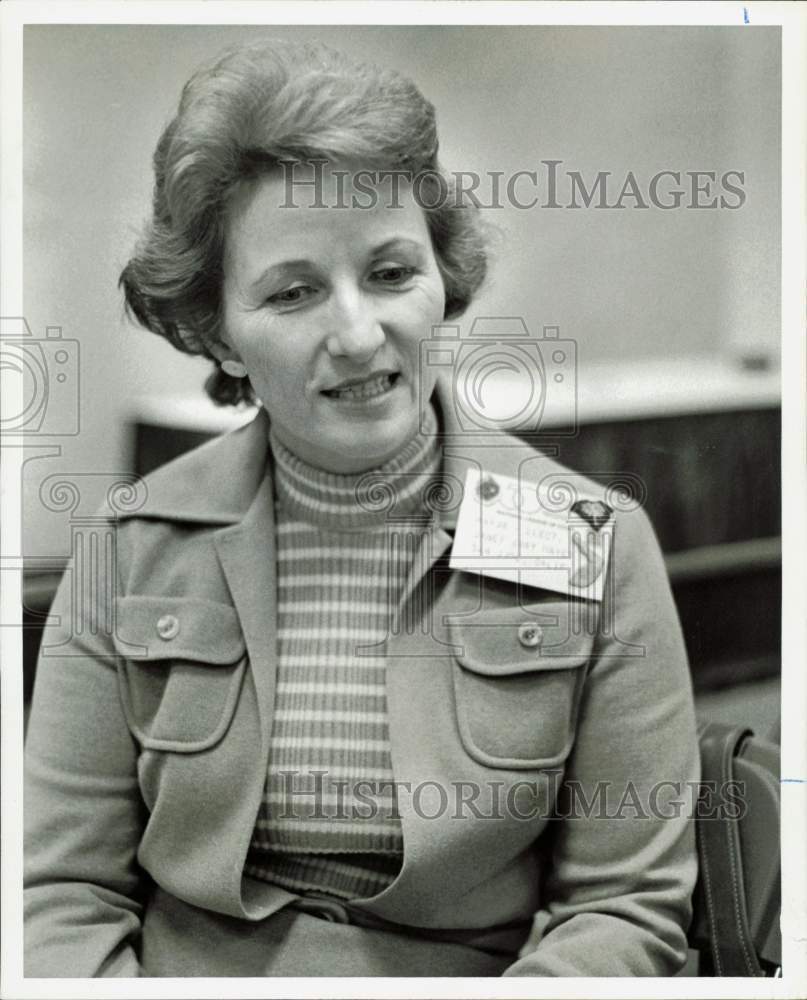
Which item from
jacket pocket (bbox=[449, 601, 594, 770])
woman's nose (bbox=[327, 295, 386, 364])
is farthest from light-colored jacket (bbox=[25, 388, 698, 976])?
woman's nose (bbox=[327, 295, 386, 364])

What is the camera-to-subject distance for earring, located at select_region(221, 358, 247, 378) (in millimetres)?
1101

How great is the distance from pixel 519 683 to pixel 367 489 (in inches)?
9.5

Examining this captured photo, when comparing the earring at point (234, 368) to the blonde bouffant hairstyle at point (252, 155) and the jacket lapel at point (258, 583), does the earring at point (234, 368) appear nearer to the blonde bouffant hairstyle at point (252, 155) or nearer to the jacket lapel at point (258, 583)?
the blonde bouffant hairstyle at point (252, 155)

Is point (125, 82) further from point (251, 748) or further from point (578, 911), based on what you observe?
point (578, 911)

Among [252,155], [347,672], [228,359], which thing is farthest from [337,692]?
[252,155]

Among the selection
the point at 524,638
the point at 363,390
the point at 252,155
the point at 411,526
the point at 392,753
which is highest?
the point at 252,155

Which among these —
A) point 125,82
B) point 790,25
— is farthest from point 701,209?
point 125,82

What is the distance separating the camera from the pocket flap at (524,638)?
1097mm

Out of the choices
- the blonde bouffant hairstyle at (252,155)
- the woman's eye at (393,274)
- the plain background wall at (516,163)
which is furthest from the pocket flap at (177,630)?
the woman's eye at (393,274)

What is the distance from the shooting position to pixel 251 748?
Result: 42.7 inches

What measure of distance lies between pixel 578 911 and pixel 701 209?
71 centimetres

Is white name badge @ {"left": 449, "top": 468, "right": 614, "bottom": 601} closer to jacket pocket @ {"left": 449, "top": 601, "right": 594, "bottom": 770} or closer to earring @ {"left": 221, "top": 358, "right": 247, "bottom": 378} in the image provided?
jacket pocket @ {"left": 449, "top": 601, "right": 594, "bottom": 770}

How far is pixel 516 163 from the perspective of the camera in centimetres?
111

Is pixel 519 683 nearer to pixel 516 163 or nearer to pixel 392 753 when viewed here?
pixel 392 753
